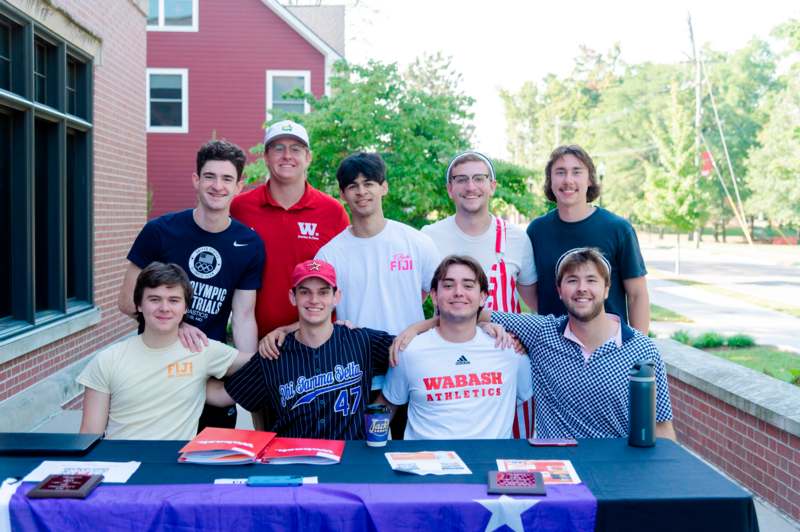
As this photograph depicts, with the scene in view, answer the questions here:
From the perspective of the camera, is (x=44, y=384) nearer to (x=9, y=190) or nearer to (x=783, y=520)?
(x=9, y=190)

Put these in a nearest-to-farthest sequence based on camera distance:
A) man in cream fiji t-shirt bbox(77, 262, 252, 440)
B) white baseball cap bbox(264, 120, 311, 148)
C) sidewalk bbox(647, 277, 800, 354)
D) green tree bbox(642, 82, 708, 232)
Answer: man in cream fiji t-shirt bbox(77, 262, 252, 440) < white baseball cap bbox(264, 120, 311, 148) < sidewalk bbox(647, 277, 800, 354) < green tree bbox(642, 82, 708, 232)

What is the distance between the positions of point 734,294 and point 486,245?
17963 millimetres

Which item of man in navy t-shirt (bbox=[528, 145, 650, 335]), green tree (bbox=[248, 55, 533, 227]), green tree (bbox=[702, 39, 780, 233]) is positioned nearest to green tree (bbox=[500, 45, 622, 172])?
green tree (bbox=[702, 39, 780, 233])

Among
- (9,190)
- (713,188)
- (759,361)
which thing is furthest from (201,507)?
(713,188)

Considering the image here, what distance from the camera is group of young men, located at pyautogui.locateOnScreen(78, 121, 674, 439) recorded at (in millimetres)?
3643

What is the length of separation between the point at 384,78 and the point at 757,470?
7.92 m

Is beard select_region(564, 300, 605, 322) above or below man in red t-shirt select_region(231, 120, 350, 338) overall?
below

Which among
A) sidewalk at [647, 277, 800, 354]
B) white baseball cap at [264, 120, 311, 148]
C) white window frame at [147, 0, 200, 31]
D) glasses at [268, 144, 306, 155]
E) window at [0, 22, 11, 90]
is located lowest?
sidewalk at [647, 277, 800, 354]

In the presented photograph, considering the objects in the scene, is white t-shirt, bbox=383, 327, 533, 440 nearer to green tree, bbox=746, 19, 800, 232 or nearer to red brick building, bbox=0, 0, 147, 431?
red brick building, bbox=0, 0, 147, 431

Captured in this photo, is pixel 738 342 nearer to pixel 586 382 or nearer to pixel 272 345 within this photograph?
pixel 586 382

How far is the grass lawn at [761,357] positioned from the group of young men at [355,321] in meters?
6.09

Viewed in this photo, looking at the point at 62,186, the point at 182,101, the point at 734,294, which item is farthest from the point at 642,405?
the point at 734,294

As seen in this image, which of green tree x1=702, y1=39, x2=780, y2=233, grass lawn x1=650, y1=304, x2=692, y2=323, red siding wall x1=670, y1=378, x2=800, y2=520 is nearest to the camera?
red siding wall x1=670, y1=378, x2=800, y2=520

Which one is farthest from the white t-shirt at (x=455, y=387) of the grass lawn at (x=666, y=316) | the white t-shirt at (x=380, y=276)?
the grass lawn at (x=666, y=316)
